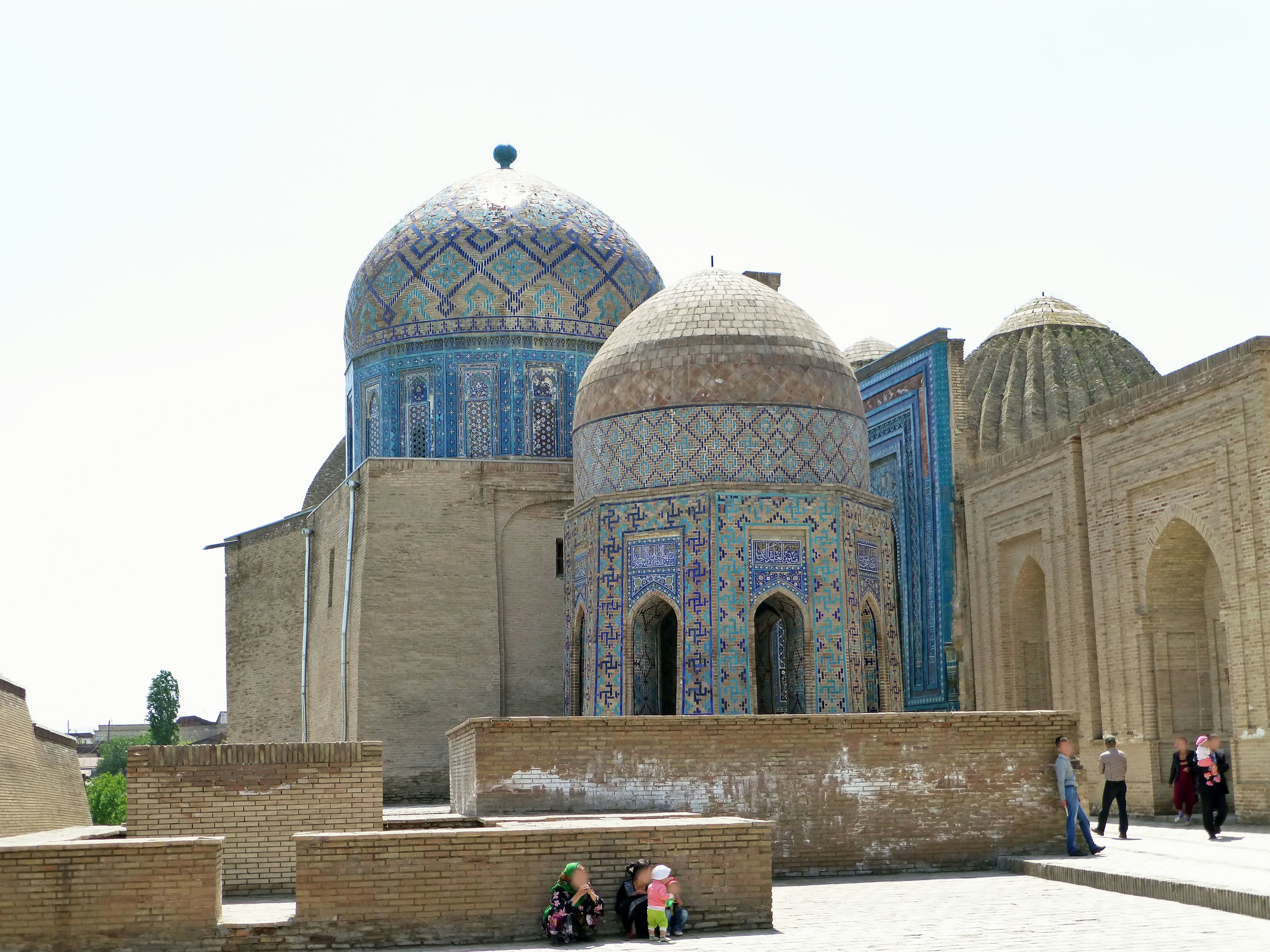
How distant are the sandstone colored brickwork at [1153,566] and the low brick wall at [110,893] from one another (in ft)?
28.1

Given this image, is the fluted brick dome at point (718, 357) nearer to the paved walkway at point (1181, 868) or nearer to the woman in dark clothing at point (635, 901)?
the paved walkway at point (1181, 868)

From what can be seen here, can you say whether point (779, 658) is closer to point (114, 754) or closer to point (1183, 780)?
point (1183, 780)

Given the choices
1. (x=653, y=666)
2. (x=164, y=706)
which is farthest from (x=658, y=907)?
(x=164, y=706)

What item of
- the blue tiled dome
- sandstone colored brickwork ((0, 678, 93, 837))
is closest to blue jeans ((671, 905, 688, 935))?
sandstone colored brickwork ((0, 678, 93, 837))

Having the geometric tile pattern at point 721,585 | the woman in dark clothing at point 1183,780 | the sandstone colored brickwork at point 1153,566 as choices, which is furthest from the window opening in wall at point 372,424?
the woman in dark clothing at point 1183,780

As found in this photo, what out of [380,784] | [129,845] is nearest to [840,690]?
[380,784]

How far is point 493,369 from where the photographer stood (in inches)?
708

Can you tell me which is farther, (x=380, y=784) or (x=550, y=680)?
(x=550, y=680)

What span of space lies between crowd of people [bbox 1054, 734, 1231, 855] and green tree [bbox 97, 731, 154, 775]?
50573 millimetres

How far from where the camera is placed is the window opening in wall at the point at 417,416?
18.0 m

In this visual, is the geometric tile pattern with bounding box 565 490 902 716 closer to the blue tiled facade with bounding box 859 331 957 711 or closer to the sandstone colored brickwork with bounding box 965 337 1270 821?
the sandstone colored brickwork with bounding box 965 337 1270 821

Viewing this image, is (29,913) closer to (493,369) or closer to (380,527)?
(380,527)

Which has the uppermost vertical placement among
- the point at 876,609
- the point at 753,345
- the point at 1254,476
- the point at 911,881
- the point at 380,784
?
the point at 753,345

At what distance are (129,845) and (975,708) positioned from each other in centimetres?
1143
